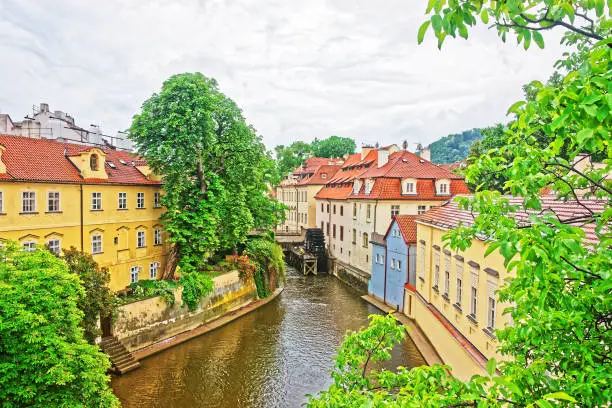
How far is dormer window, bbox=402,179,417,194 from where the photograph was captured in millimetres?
30892

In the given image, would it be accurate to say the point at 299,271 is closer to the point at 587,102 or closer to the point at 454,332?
the point at 454,332

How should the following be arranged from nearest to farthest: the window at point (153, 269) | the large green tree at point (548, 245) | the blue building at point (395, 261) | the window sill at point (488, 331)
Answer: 1. the large green tree at point (548, 245)
2. the window sill at point (488, 331)
3. the blue building at point (395, 261)
4. the window at point (153, 269)

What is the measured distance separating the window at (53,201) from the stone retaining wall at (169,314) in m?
5.90

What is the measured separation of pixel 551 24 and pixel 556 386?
2.87 metres

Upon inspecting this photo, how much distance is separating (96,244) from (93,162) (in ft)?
13.8

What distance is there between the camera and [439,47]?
281 centimetres

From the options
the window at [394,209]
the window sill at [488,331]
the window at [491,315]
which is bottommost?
the window sill at [488,331]

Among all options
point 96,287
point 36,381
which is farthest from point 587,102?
point 96,287

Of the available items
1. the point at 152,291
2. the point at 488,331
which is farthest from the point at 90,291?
the point at 488,331

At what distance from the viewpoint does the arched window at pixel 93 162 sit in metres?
21.4

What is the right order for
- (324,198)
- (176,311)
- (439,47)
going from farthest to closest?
(324,198) < (176,311) < (439,47)

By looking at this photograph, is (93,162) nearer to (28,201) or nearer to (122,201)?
(122,201)

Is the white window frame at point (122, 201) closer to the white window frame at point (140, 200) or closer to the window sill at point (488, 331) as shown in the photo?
the white window frame at point (140, 200)

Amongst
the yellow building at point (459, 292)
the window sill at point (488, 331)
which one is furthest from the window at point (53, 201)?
the window sill at point (488, 331)
